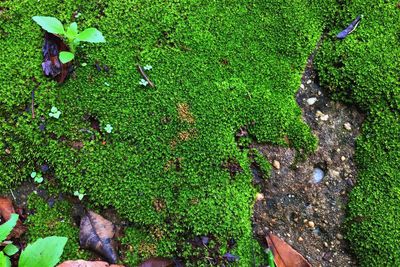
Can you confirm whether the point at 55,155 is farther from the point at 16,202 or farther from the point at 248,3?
the point at 248,3

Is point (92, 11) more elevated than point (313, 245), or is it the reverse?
point (92, 11)

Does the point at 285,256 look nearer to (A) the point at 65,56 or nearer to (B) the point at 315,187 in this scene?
(B) the point at 315,187

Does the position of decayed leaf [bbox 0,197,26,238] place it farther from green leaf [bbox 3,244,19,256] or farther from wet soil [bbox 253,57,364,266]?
wet soil [bbox 253,57,364,266]

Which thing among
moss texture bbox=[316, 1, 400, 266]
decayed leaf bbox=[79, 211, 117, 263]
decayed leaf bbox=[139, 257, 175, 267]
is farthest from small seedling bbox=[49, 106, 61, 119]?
moss texture bbox=[316, 1, 400, 266]

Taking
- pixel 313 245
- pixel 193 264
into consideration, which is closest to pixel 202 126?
pixel 193 264

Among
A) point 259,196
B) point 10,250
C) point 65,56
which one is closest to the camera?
point 10,250

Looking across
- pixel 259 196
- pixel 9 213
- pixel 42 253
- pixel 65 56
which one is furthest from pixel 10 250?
pixel 259 196
